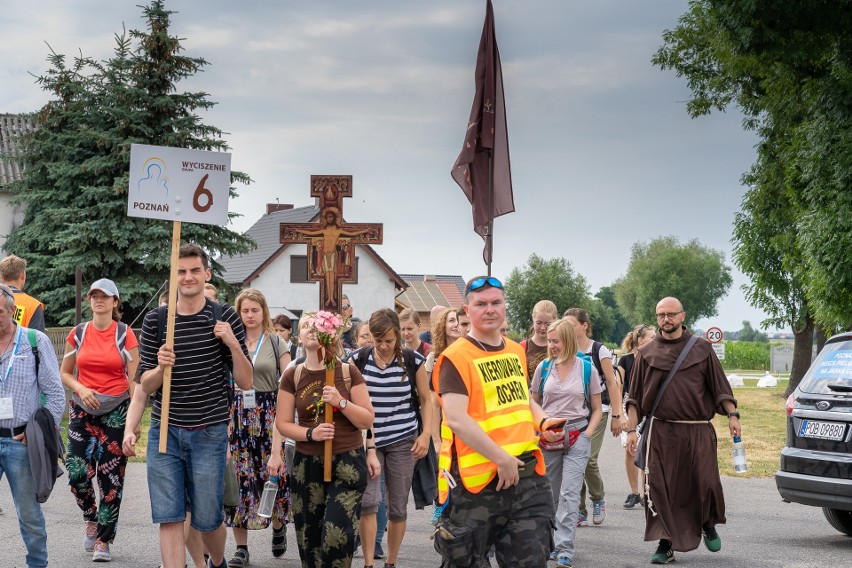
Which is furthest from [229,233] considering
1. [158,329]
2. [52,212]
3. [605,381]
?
[158,329]

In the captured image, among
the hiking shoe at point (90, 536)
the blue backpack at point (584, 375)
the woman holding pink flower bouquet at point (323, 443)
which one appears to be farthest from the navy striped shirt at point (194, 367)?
the blue backpack at point (584, 375)

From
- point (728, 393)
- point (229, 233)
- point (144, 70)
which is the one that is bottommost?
point (728, 393)

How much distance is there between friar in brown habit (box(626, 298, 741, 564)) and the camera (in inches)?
344

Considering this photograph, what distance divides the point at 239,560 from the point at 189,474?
6.20 feet

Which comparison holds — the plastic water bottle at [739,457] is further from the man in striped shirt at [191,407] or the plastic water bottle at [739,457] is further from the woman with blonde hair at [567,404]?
the man in striped shirt at [191,407]

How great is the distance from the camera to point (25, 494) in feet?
22.5

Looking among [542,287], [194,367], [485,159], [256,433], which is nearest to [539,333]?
[256,433]

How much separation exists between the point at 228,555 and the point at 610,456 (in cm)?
1003

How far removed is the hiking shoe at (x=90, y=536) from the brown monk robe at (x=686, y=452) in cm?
444

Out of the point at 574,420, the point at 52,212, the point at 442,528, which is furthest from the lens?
the point at 52,212

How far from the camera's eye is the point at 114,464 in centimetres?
862

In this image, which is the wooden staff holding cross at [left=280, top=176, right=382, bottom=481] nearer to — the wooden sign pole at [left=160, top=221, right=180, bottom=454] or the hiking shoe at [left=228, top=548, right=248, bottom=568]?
the hiking shoe at [left=228, top=548, right=248, bottom=568]

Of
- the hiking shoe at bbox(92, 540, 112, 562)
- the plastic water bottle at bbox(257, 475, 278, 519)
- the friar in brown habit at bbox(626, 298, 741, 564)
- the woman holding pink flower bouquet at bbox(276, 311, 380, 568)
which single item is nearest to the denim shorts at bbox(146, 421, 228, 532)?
the woman holding pink flower bouquet at bbox(276, 311, 380, 568)

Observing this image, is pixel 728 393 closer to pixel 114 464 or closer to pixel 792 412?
pixel 792 412
